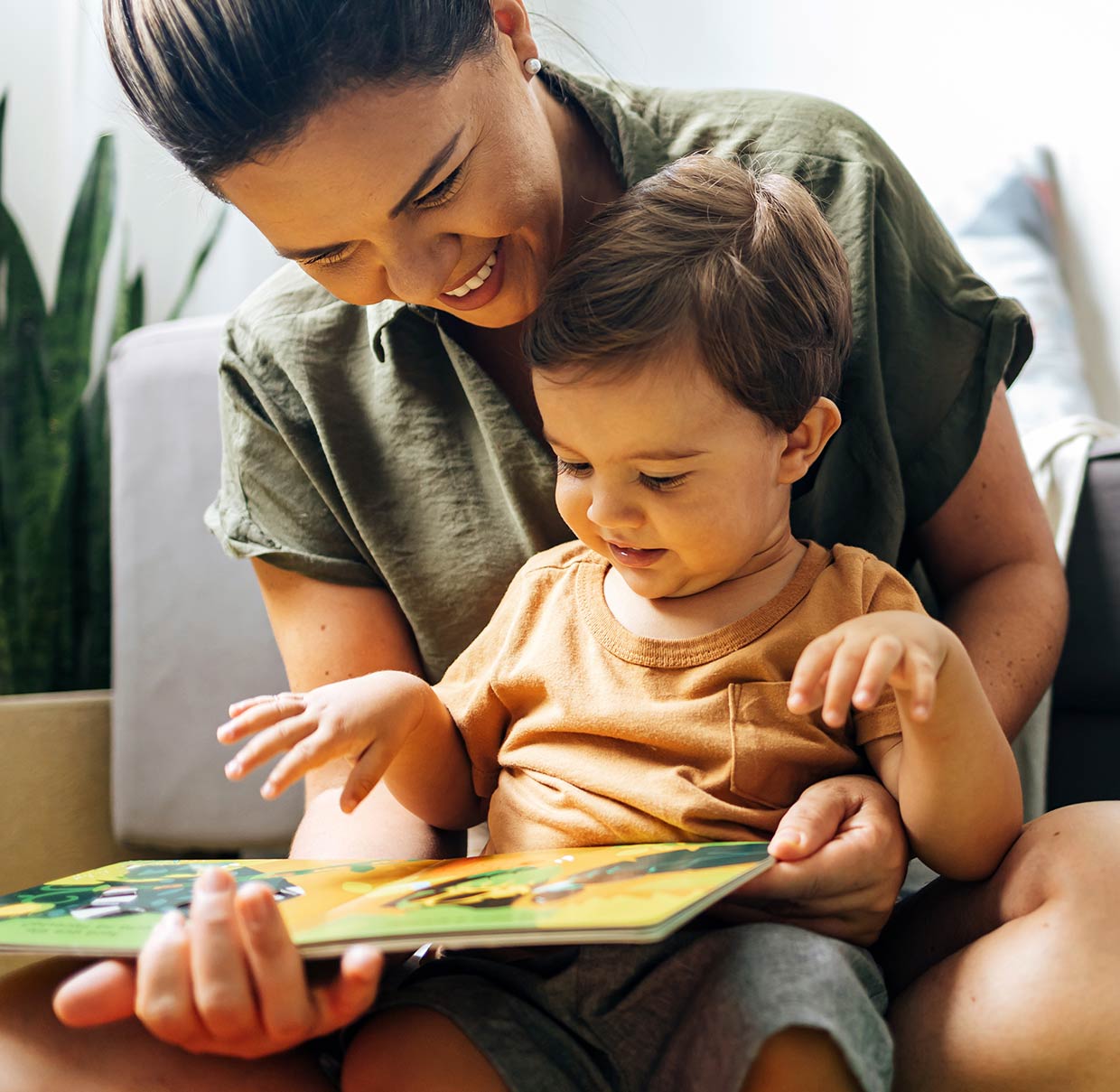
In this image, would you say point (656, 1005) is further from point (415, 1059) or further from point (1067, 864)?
point (1067, 864)

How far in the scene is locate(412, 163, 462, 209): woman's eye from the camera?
0.79 m

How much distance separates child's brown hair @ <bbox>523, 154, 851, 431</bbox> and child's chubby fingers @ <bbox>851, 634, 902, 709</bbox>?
21 cm

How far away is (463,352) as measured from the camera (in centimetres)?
99

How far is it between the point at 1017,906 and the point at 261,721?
0.44 meters

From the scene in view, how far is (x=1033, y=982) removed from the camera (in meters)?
0.64

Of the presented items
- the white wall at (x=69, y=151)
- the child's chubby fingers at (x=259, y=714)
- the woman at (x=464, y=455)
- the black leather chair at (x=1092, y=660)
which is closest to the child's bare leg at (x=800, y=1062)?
the woman at (x=464, y=455)

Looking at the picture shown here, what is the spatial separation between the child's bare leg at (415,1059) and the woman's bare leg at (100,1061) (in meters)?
0.04

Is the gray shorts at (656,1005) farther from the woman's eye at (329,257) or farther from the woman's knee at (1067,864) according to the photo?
the woman's eye at (329,257)

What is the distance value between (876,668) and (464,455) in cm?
51

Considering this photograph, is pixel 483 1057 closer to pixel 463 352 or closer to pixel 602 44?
pixel 463 352

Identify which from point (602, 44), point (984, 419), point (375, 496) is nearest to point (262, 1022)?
point (375, 496)

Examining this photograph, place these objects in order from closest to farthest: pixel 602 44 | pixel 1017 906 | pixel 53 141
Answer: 1. pixel 1017 906
2. pixel 53 141
3. pixel 602 44

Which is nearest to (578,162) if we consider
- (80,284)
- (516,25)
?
(516,25)

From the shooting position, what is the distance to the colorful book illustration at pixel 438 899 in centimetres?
54
